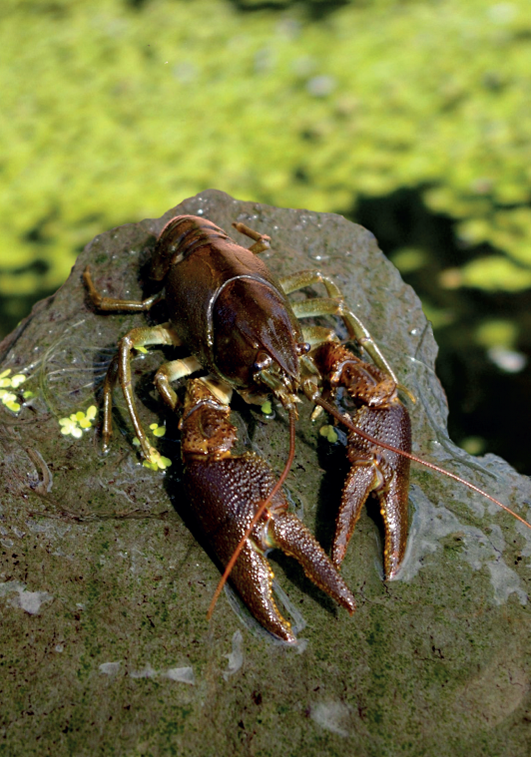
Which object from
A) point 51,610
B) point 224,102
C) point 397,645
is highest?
point 224,102

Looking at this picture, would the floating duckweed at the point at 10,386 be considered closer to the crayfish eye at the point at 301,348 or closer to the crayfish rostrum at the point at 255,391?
the crayfish rostrum at the point at 255,391

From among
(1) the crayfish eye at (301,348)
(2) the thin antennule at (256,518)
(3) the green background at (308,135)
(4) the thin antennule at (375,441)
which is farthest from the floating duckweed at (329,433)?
(3) the green background at (308,135)

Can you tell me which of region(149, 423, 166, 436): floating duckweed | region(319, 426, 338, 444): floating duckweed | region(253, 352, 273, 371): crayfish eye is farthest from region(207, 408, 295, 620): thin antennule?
region(149, 423, 166, 436): floating duckweed

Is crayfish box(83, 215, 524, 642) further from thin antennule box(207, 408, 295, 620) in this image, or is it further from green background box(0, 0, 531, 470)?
green background box(0, 0, 531, 470)

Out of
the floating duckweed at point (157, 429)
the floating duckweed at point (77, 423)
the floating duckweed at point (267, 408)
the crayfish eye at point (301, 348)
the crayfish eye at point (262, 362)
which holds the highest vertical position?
the crayfish eye at point (262, 362)

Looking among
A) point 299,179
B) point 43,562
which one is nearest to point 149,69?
point 299,179

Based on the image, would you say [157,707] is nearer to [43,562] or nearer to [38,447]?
[43,562]

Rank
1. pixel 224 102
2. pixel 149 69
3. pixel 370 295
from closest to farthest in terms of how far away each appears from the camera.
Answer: pixel 370 295
pixel 224 102
pixel 149 69

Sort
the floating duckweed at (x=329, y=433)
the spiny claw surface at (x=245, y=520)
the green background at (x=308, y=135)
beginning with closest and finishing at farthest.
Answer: the spiny claw surface at (x=245, y=520) → the floating duckweed at (x=329, y=433) → the green background at (x=308, y=135)
